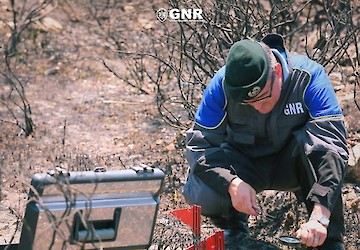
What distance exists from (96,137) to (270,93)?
106 inches

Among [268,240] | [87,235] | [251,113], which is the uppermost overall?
[251,113]

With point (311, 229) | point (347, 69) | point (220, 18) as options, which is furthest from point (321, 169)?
point (347, 69)

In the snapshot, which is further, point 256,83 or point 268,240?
point 268,240

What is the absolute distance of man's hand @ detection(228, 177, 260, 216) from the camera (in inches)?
167

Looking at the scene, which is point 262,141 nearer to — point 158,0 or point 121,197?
point 121,197

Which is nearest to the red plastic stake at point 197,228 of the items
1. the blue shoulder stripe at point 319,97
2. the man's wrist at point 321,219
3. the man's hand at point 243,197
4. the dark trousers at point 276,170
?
the man's hand at point 243,197

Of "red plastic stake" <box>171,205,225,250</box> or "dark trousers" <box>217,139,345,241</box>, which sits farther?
"dark trousers" <box>217,139,345,241</box>

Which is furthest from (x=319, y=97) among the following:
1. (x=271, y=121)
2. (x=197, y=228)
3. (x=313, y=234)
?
(x=197, y=228)

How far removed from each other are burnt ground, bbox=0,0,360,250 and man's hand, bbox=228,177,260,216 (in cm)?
39

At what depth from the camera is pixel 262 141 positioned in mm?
4602

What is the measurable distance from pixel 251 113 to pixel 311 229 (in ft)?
2.30

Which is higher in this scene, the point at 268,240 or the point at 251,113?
the point at 251,113

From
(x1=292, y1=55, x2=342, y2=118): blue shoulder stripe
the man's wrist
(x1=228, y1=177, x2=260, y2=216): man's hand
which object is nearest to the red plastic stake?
(x1=228, y1=177, x2=260, y2=216): man's hand

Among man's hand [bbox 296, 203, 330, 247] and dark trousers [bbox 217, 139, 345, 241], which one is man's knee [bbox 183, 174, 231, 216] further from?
man's hand [bbox 296, 203, 330, 247]
